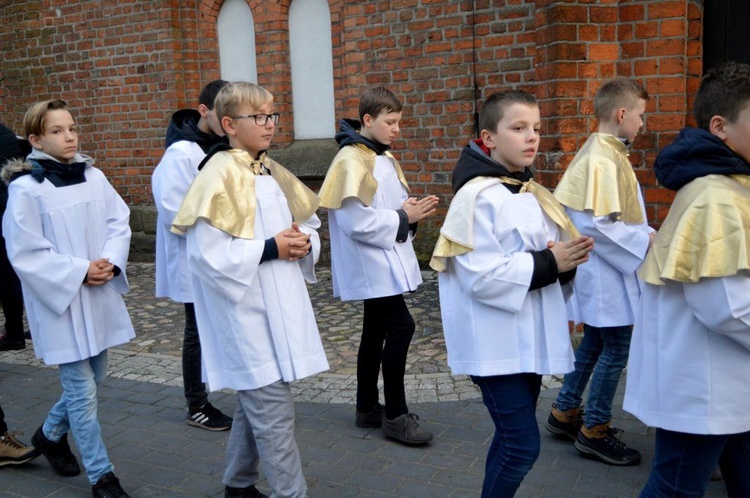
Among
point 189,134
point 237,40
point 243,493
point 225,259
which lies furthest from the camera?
point 237,40

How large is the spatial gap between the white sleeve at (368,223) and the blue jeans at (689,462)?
200 centimetres

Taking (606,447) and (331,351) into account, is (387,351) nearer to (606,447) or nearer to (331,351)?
(606,447)

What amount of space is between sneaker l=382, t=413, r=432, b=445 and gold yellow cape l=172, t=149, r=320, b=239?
5.35 feet

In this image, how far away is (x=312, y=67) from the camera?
9.71 m

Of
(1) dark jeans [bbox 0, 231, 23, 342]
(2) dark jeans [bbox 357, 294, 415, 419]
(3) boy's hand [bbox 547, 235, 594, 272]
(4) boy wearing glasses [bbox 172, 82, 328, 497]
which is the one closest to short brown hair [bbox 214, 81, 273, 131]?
(4) boy wearing glasses [bbox 172, 82, 328, 497]

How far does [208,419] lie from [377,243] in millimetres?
1510

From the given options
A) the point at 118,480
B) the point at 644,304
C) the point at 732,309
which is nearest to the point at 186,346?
the point at 118,480

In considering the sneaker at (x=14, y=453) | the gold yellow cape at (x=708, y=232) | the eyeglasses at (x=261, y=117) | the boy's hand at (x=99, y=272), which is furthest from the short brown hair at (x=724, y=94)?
the sneaker at (x=14, y=453)

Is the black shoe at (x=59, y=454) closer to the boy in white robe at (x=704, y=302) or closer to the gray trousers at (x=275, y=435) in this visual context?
the gray trousers at (x=275, y=435)

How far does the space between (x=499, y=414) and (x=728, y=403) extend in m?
0.81

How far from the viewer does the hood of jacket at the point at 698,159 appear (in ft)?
8.18

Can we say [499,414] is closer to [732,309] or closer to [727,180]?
[732,309]

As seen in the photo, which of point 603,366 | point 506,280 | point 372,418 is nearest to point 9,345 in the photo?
point 372,418

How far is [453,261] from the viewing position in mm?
3066
